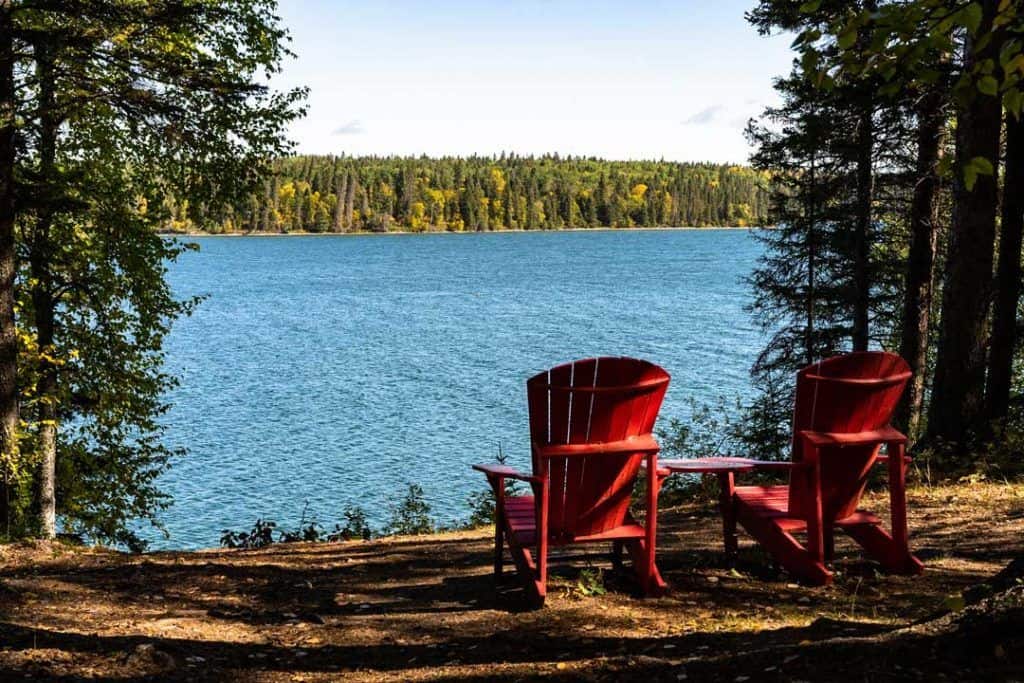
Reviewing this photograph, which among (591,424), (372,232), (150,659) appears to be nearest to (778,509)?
(591,424)

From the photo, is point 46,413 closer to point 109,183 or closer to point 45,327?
point 45,327

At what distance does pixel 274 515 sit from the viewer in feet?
57.4

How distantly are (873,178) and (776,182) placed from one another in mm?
3015

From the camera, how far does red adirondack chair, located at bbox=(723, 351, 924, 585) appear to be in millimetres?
4887

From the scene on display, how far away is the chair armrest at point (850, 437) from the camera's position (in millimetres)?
4867

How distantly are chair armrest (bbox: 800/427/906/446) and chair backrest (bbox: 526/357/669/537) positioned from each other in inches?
33.2

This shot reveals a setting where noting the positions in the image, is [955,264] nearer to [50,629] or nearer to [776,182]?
[50,629]

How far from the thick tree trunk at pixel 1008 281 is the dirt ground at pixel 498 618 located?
8.19 ft

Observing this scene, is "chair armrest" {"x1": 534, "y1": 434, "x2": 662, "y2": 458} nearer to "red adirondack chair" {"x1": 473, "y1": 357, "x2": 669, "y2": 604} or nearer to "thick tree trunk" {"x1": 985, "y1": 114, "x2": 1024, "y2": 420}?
"red adirondack chair" {"x1": 473, "y1": 357, "x2": 669, "y2": 604}

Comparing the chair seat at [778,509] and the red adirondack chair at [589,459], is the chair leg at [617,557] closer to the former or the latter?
the red adirondack chair at [589,459]

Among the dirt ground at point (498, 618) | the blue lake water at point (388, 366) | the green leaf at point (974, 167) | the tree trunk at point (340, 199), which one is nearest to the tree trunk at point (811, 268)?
the blue lake water at point (388, 366)

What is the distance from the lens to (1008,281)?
9.19 metres

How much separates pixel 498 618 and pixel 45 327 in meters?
10.9

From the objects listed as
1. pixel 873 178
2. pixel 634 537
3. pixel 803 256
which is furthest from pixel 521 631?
pixel 803 256
